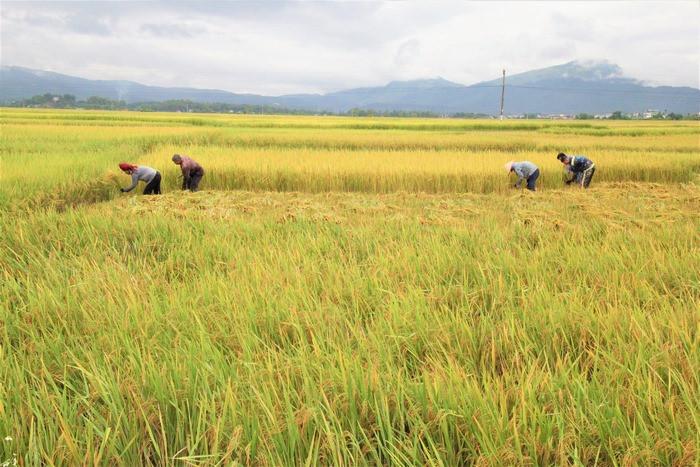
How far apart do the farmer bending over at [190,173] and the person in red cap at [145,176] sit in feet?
1.56

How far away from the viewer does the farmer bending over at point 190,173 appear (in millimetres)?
7316

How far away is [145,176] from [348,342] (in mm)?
6445

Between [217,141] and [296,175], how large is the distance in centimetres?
714

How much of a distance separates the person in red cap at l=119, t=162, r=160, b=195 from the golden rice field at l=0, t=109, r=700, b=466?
5.14 ft

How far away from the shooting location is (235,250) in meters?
3.40

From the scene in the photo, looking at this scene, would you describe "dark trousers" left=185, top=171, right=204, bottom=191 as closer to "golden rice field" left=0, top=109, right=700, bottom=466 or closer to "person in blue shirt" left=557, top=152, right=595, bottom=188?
"golden rice field" left=0, top=109, right=700, bottom=466

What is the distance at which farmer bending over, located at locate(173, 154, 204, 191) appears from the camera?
7.32m

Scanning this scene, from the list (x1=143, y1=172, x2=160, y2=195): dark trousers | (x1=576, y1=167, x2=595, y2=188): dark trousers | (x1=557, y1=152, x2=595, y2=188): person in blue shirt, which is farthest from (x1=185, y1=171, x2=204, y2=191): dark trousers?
(x1=576, y1=167, x2=595, y2=188): dark trousers

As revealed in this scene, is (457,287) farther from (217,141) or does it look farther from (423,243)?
(217,141)

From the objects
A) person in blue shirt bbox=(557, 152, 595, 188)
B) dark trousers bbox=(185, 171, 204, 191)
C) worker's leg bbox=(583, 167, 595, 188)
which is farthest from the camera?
worker's leg bbox=(583, 167, 595, 188)

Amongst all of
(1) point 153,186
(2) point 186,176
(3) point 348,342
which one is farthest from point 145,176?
(3) point 348,342

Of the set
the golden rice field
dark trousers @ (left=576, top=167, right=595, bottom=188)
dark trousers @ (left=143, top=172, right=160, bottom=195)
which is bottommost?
the golden rice field

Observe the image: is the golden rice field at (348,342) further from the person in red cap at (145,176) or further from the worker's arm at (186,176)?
the worker's arm at (186,176)

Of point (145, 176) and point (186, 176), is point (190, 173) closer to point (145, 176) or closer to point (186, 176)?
point (186, 176)
